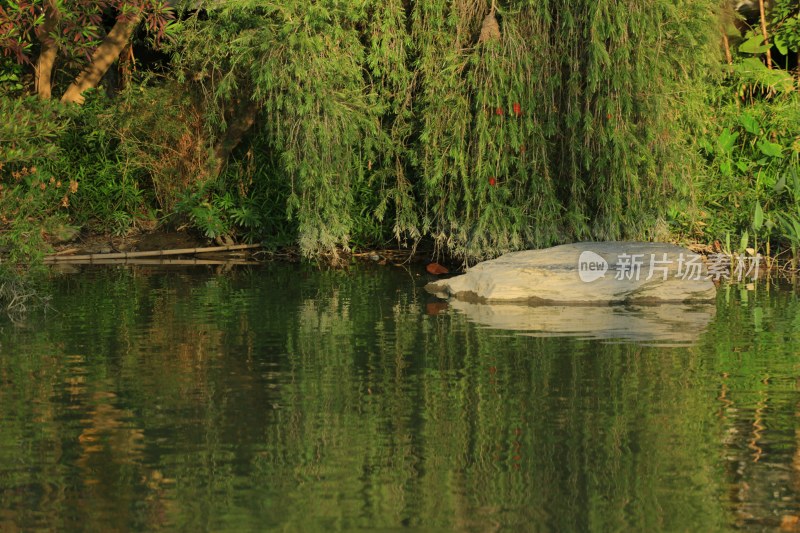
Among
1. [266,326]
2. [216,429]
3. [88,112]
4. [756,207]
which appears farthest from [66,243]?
[216,429]

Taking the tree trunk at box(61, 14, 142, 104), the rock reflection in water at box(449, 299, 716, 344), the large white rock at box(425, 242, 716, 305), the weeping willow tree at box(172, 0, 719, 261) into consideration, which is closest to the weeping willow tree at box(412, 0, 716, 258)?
the weeping willow tree at box(172, 0, 719, 261)

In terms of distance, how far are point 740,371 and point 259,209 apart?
9846 mm

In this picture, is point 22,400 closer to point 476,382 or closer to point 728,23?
point 476,382

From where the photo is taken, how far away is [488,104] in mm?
15641

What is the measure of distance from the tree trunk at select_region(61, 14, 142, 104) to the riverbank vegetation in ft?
4.50

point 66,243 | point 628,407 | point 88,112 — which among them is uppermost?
point 88,112

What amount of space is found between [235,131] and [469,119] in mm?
4159

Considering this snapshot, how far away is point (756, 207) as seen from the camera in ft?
55.7

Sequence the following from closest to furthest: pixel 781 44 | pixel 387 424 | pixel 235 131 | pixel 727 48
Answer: pixel 387 424 < pixel 235 131 < pixel 727 48 < pixel 781 44

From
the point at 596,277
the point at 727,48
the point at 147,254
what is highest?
the point at 727,48

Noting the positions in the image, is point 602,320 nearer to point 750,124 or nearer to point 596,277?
point 596,277

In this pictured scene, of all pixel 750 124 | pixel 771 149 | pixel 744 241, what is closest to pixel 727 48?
pixel 750 124

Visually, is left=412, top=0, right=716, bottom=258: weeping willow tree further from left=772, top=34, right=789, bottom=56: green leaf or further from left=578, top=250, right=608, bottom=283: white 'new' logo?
left=772, top=34, right=789, bottom=56: green leaf

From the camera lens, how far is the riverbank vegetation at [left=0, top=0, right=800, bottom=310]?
1546cm
